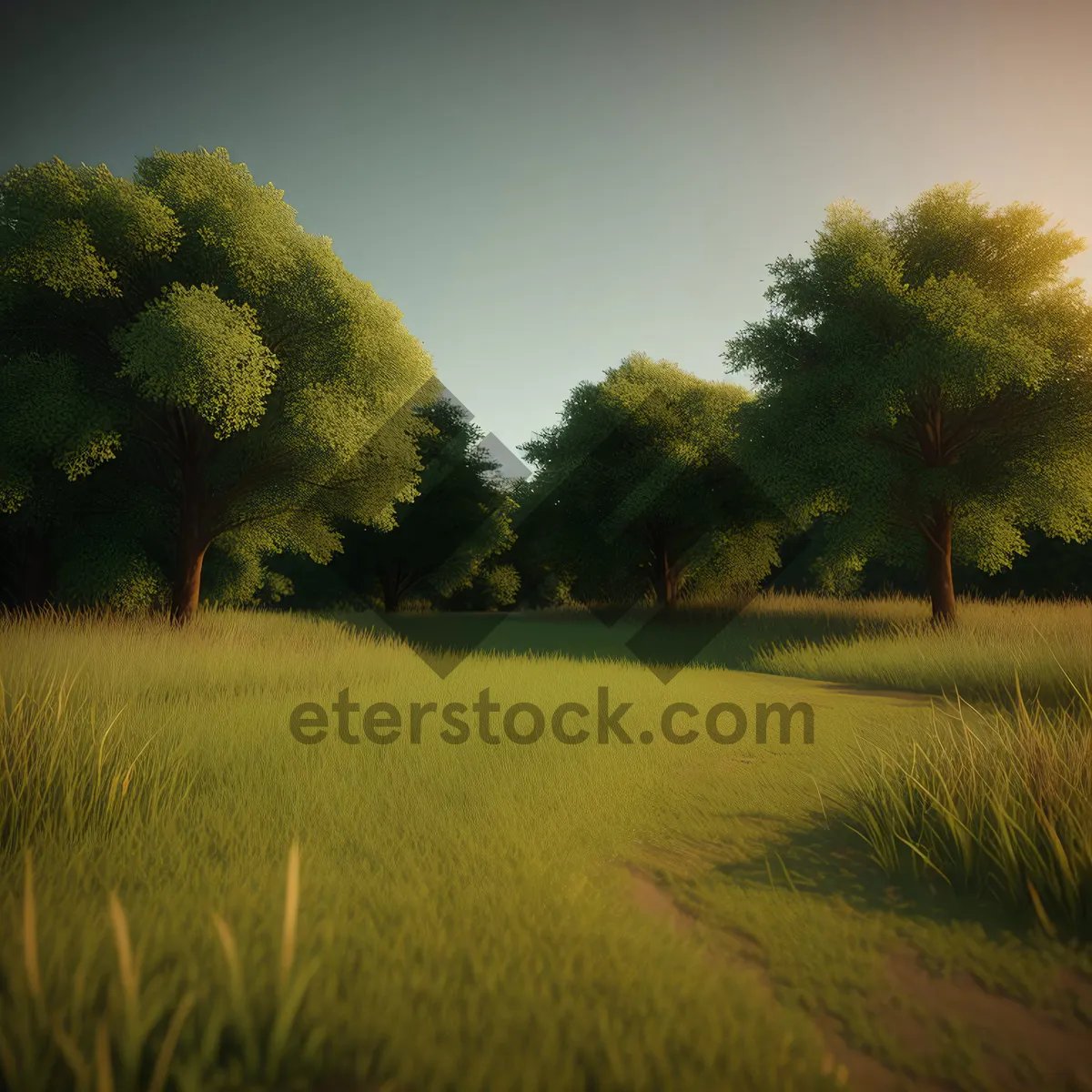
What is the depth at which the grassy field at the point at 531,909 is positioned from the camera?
195cm

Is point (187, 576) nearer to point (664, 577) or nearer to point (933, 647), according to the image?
point (933, 647)

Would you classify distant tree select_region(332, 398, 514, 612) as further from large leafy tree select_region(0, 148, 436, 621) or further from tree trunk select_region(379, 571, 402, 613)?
large leafy tree select_region(0, 148, 436, 621)

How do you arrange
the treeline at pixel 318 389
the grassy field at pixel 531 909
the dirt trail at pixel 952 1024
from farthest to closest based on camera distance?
the treeline at pixel 318 389 → the dirt trail at pixel 952 1024 → the grassy field at pixel 531 909

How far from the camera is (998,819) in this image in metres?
3.60

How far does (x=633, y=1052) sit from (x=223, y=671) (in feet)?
30.4

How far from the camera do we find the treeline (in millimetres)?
13133

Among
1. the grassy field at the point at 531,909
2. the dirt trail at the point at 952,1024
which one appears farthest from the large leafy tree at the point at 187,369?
the dirt trail at the point at 952,1024

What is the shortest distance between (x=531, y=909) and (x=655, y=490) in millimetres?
23157

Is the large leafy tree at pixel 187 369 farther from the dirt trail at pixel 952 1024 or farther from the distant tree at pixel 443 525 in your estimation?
the distant tree at pixel 443 525

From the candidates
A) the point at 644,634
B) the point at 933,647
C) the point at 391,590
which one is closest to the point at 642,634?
the point at 644,634

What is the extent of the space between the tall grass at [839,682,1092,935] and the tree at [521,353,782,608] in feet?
69.4

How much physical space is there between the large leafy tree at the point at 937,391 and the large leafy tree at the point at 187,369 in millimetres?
10214

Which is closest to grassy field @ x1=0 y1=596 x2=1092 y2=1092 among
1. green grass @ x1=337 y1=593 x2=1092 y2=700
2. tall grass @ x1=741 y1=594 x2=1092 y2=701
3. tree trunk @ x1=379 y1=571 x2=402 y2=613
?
green grass @ x1=337 y1=593 x2=1092 y2=700

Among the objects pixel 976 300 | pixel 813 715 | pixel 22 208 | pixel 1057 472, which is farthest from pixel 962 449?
pixel 22 208
